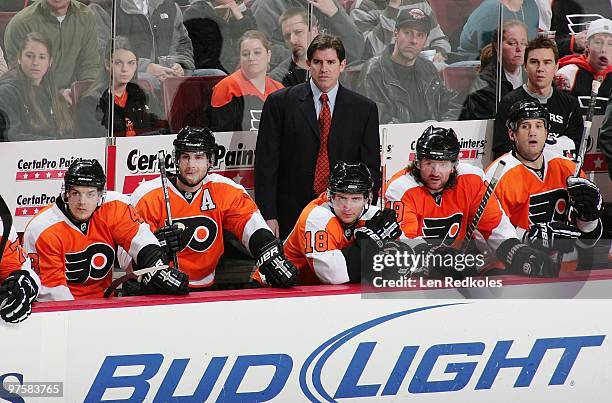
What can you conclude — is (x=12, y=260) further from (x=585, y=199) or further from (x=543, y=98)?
(x=543, y=98)

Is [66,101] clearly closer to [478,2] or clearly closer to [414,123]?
[414,123]

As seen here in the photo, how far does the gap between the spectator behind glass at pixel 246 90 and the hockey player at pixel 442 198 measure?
1063 millimetres

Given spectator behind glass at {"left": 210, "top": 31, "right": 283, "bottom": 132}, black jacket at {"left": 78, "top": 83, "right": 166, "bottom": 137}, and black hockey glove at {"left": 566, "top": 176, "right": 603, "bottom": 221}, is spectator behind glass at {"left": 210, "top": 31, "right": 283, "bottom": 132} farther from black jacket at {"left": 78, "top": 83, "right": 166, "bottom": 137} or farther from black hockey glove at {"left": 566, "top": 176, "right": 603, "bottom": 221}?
black hockey glove at {"left": 566, "top": 176, "right": 603, "bottom": 221}

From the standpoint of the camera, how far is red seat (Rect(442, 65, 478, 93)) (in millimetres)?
6941

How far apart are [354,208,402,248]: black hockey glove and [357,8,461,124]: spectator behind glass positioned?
1447 mm

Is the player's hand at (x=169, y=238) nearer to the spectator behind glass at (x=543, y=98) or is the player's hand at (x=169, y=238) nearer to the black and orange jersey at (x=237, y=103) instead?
the black and orange jersey at (x=237, y=103)

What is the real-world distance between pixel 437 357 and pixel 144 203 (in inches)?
67.2

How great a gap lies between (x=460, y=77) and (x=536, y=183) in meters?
1.00

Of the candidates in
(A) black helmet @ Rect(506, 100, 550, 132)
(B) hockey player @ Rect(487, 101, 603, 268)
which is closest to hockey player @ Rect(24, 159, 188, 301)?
(B) hockey player @ Rect(487, 101, 603, 268)

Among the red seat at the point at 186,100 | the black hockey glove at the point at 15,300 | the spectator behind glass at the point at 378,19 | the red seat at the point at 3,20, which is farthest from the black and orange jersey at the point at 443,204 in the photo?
the red seat at the point at 3,20

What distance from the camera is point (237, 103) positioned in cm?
666

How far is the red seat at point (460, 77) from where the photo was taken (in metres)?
6.94

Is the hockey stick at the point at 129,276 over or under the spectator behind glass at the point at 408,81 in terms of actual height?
under

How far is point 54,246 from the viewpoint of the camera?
5.61 metres
